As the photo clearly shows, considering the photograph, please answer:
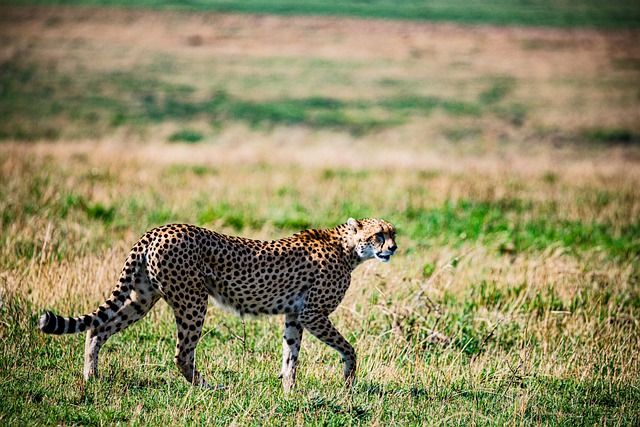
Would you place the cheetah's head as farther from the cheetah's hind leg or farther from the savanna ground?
the cheetah's hind leg

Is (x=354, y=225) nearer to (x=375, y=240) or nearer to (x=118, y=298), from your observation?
(x=375, y=240)

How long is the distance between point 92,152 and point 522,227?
10082 mm

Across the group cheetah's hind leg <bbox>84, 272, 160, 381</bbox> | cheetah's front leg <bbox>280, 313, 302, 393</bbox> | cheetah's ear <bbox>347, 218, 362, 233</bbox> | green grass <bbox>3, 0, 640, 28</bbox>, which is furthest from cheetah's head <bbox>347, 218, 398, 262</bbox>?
green grass <bbox>3, 0, 640, 28</bbox>

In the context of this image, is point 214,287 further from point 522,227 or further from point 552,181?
point 552,181

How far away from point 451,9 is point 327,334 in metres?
70.4

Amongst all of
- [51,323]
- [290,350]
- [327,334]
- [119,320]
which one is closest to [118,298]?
[119,320]

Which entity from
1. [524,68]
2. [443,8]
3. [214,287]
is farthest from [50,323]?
[443,8]

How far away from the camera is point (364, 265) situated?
873 centimetres

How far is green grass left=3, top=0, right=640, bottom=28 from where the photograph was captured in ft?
213

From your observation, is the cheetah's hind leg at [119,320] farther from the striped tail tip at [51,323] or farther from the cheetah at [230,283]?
the striped tail tip at [51,323]

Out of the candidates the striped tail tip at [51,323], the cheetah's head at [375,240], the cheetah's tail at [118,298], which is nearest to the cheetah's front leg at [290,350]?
the cheetah's head at [375,240]

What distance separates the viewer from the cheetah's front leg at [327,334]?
6078 millimetres

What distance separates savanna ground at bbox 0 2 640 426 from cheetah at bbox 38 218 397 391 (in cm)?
33

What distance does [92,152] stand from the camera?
60.1ft
